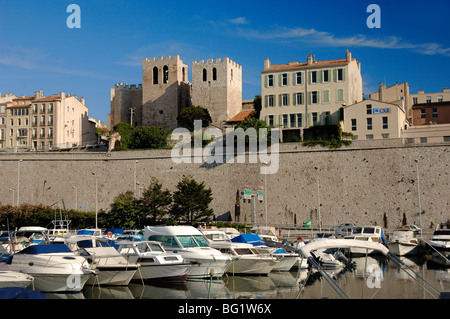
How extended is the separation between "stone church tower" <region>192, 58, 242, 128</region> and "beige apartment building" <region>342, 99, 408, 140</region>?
17.2 meters

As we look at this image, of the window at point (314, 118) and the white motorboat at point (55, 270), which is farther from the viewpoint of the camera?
the window at point (314, 118)

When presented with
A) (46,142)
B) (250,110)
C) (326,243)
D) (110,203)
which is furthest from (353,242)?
(46,142)

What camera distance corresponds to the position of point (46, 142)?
2689 inches

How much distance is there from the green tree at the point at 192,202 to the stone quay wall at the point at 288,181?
2.65 metres

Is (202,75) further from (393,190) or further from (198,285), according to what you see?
(198,285)

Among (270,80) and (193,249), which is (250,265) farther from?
(270,80)

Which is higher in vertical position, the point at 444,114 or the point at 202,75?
the point at 202,75

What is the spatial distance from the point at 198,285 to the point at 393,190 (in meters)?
25.1

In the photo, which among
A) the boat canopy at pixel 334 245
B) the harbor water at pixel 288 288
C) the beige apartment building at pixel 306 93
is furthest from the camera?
the beige apartment building at pixel 306 93

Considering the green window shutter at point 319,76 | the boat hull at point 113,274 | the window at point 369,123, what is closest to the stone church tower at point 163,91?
the green window shutter at point 319,76

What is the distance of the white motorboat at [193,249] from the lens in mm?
23078

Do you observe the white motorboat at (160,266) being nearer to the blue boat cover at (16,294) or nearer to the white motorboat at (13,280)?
the white motorboat at (13,280)

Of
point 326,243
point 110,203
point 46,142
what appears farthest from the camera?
point 46,142

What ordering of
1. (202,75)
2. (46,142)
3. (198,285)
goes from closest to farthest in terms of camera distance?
(198,285) < (202,75) < (46,142)
